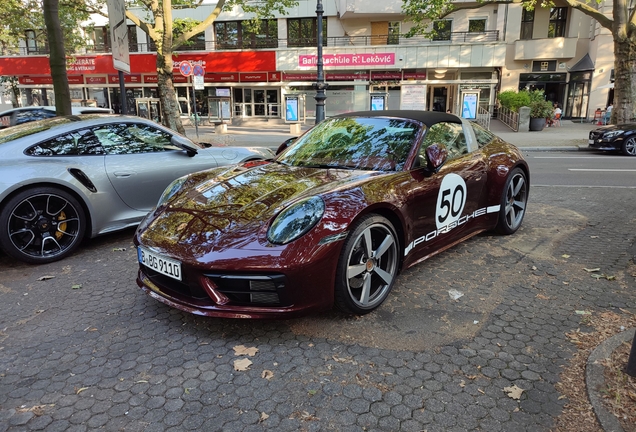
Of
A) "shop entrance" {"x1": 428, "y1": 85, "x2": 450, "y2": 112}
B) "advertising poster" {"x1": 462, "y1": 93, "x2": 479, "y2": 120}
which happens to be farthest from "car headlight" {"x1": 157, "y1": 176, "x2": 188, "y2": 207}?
"shop entrance" {"x1": 428, "y1": 85, "x2": 450, "y2": 112}

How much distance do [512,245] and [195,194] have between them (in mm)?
3363

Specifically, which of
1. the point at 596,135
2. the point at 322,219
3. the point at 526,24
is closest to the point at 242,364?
the point at 322,219

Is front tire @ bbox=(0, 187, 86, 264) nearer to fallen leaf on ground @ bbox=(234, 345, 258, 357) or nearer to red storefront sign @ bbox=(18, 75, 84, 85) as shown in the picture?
fallen leaf on ground @ bbox=(234, 345, 258, 357)

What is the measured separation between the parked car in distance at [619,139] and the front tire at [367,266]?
13.8 metres

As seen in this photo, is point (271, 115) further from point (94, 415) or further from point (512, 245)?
point (94, 415)

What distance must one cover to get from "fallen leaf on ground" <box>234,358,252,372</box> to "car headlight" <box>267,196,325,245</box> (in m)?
0.74

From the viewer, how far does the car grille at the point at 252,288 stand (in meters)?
2.77

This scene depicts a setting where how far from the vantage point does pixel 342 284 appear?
9.87ft

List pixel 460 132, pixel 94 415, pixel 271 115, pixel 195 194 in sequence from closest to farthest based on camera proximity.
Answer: pixel 94 415, pixel 195 194, pixel 460 132, pixel 271 115

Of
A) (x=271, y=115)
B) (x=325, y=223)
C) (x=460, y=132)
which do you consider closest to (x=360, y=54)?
(x=271, y=115)

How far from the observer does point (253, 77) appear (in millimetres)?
30406

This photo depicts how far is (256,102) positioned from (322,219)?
30306 millimetres

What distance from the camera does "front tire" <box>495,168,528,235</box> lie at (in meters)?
4.94

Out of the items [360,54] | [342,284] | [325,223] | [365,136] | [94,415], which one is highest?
[360,54]
